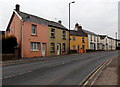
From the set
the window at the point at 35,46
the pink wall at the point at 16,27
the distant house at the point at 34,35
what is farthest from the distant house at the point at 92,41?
the pink wall at the point at 16,27

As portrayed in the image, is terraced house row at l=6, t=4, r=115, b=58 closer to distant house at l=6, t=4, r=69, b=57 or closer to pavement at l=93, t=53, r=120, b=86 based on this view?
distant house at l=6, t=4, r=69, b=57

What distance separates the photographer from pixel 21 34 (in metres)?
24.6

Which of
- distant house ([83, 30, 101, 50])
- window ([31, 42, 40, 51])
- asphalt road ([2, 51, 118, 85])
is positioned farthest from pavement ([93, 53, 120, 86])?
distant house ([83, 30, 101, 50])

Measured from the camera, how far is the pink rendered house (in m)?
24.5

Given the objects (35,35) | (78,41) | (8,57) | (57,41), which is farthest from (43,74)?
(78,41)

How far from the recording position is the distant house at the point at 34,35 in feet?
81.1

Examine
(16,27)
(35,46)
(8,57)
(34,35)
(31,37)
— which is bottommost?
(8,57)

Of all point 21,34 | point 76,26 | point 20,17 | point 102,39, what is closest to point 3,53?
point 21,34

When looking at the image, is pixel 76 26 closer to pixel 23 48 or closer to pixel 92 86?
pixel 23 48

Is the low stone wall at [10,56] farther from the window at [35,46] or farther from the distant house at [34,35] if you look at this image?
the window at [35,46]

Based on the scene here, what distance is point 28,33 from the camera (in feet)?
83.4

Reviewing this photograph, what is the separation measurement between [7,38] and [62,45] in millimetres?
14743

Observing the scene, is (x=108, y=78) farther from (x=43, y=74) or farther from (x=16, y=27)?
(x=16, y=27)

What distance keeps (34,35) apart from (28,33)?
1499 mm
